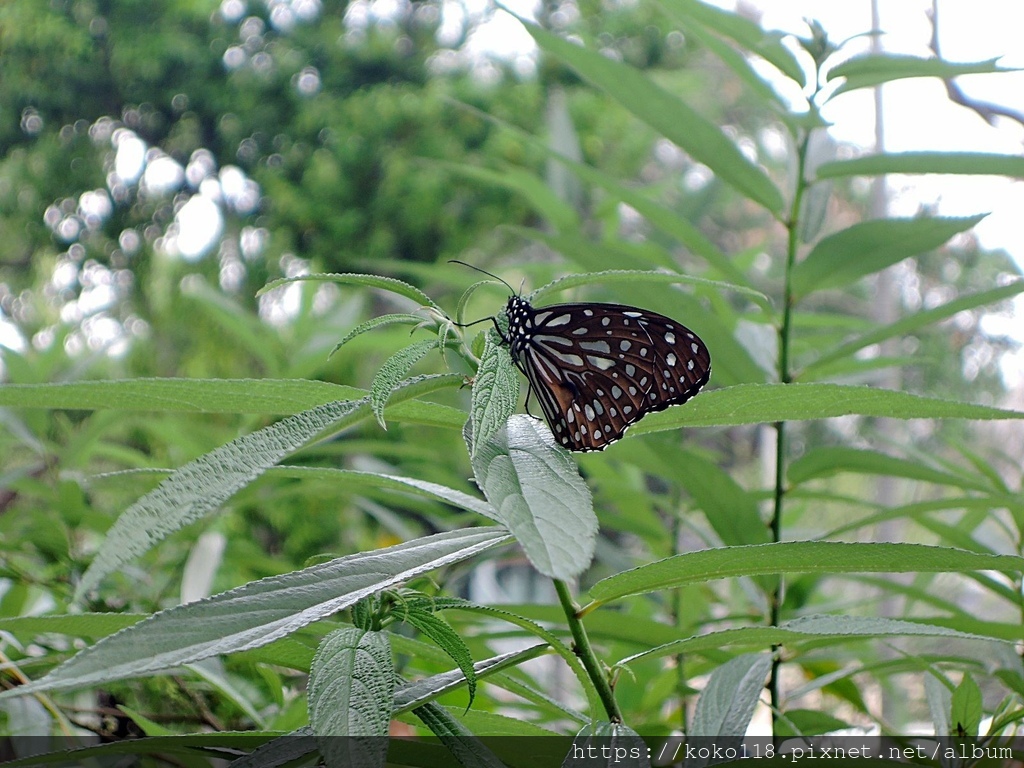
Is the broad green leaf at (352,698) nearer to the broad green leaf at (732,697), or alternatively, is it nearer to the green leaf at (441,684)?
the green leaf at (441,684)

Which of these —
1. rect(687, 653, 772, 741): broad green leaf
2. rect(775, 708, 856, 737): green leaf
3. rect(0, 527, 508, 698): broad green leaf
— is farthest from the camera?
rect(775, 708, 856, 737): green leaf

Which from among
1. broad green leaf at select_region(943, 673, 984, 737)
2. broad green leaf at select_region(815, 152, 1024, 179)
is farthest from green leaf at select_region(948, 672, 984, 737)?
broad green leaf at select_region(815, 152, 1024, 179)

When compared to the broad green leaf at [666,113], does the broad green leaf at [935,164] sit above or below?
below

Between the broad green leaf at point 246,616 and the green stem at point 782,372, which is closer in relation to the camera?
the broad green leaf at point 246,616

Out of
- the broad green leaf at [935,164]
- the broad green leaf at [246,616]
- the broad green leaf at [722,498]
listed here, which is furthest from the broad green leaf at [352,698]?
the broad green leaf at [935,164]

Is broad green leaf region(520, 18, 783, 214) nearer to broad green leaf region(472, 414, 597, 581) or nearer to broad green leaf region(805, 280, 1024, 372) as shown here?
broad green leaf region(805, 280, 1024, 372)

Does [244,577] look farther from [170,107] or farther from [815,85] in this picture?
[170,107]
